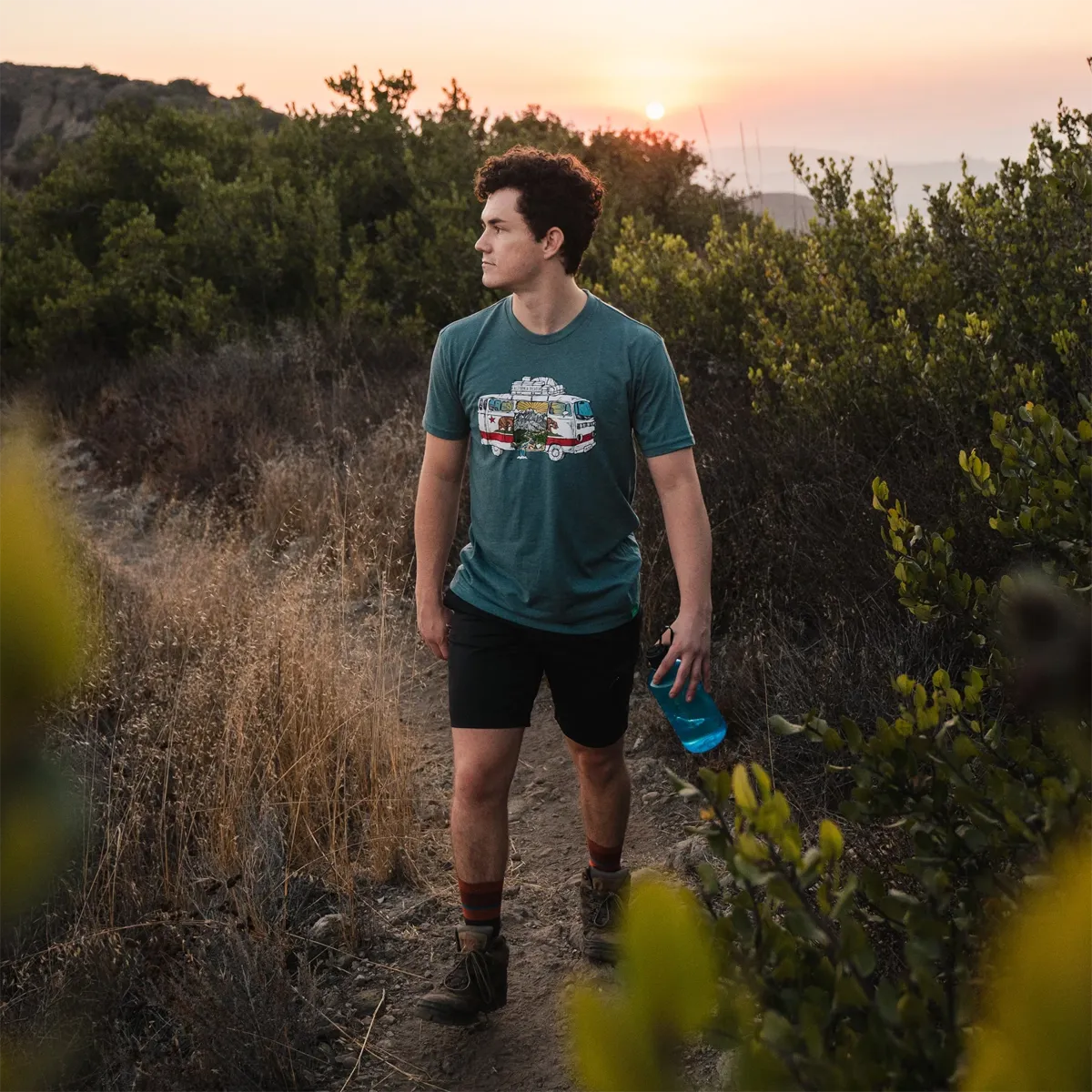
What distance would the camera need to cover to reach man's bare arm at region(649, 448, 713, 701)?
2.55 metres

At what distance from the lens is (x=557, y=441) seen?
8.42 ft

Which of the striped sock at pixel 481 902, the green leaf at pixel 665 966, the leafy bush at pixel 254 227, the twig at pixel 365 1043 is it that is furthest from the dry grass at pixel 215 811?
the leafy bush at pixel 254 227

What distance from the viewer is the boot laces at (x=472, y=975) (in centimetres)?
272

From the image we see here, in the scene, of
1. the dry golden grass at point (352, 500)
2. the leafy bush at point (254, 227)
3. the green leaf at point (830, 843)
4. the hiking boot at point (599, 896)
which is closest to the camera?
the green leaf at point (830, 843)

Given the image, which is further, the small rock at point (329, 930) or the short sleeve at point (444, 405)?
the small rock at point (329, 930)

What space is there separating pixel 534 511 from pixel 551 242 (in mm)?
651

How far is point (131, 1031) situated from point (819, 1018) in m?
2.15

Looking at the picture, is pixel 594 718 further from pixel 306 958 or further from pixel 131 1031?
pixel 131 1031

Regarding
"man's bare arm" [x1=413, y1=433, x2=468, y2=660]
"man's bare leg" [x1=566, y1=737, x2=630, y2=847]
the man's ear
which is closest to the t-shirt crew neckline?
the man's ear

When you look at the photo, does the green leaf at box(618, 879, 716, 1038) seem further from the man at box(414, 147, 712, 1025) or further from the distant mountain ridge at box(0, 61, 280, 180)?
the distant mountain ridge at box(0, 61, 280, 180)

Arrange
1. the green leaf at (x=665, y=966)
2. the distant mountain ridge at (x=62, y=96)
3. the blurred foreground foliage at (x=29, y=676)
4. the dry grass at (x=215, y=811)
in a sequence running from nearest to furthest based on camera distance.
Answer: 1. the green leaf at (x=665, y=966)
2. the blurred foreground foliage at (x=29, y=676)
3. the dry grass at (x=215, y=811)
4. the distant mountain ridge at (x=62, y=96)

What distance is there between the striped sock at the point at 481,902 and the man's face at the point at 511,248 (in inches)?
59.5

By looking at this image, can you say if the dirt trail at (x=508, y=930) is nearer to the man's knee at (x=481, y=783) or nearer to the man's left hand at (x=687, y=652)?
the man's knee at (x=481, y=783)

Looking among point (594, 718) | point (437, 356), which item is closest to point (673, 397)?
point (437, 356)
